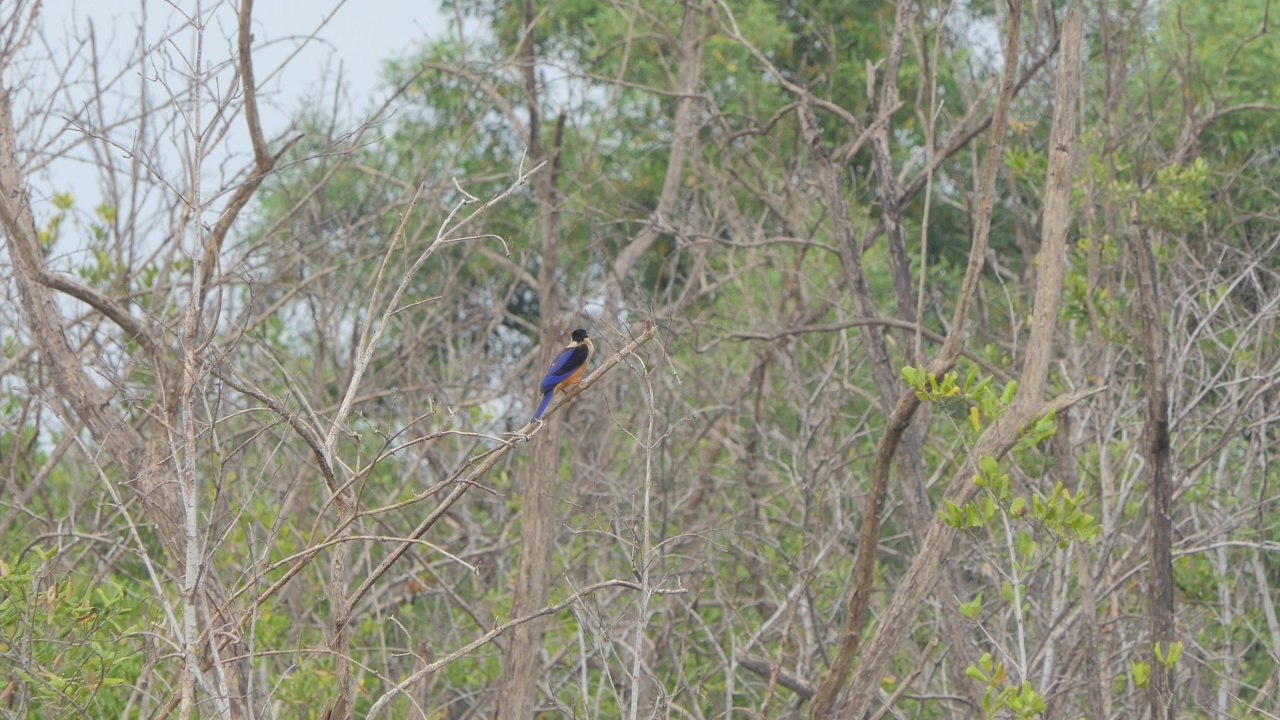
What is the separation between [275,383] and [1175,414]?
599cm

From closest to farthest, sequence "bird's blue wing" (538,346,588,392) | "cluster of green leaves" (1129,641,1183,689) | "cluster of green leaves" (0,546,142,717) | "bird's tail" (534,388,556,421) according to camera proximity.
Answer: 1. "cluster of green leaves" (0,546,142,717)
2. "cluster of green leaves" (1129,641,1183,689)
3. "bird's blue wing" (538,346,588,392)
4. "bird's tail" (534,388,556,421)

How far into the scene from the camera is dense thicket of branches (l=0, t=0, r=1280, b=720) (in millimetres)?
4754

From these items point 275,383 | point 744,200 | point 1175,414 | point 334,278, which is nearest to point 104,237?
point 275,383

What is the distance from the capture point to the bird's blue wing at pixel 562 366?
6.46m

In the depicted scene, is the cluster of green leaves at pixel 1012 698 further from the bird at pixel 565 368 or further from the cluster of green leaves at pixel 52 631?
the cluster of green leaves at pixel 52 631

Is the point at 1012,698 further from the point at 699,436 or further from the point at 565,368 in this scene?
the point at 699,436

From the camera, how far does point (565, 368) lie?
21.4ft

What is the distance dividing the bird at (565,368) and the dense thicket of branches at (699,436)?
0.15 metres

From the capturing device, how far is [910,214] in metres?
15.8

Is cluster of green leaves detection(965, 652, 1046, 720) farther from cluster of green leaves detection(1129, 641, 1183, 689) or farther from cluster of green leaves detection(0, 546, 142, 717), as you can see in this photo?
cluster of green leaves detection(0, 546, 142, 717)

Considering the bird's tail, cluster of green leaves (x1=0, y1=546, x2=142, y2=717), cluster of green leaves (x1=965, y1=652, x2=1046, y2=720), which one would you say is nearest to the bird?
the bird's tail

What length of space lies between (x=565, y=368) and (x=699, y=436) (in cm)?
323

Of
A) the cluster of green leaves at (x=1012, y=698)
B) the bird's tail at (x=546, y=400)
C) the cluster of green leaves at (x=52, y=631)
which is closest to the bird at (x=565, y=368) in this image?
the bird's tail at (x=546, y=400)

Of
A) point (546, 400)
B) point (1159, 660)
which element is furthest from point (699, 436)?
point (1159, 660)
